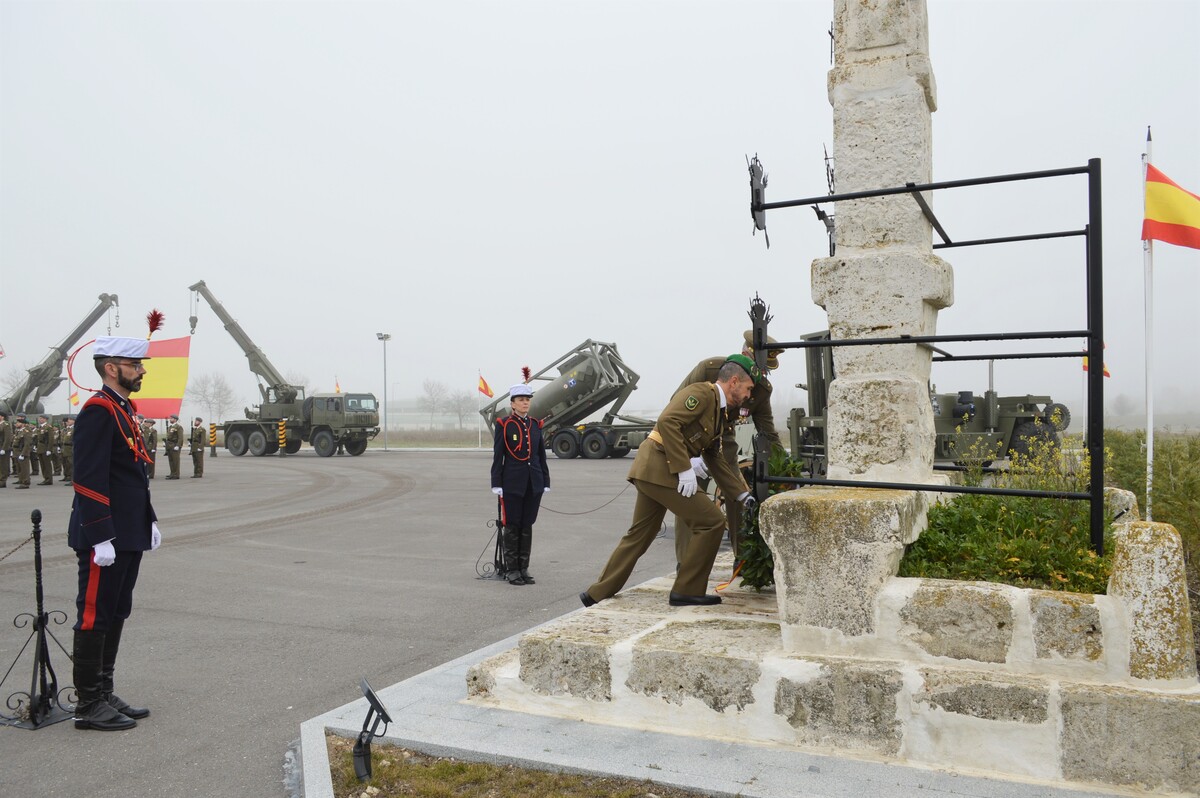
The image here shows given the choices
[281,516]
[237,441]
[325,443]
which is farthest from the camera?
[237,441]

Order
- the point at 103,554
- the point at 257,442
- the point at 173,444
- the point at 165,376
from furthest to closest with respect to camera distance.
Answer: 1. the point at 257,442
2. the point at 173,444
3. the point at 165,376
4. the point at 103,554

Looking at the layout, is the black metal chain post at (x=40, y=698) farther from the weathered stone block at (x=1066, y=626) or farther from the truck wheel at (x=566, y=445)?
the truck wheel at (x=566, y=445)

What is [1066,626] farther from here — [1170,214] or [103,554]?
[103,554]

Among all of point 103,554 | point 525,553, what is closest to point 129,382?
point 103,554

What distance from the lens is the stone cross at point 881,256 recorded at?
13.5 feet

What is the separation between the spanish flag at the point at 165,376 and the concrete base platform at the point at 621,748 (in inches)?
79.0

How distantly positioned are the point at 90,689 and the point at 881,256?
4.32m

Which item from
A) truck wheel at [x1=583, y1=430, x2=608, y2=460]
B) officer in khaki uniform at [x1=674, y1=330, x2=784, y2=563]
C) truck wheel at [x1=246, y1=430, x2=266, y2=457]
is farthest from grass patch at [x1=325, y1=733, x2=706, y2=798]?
truck wheel at [x1=246, y1=430, x2=266, y2=457]

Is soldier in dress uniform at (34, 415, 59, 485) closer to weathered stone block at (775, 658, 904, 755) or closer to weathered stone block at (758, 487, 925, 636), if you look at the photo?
weathered stone block at (758, 487, 925, 636)

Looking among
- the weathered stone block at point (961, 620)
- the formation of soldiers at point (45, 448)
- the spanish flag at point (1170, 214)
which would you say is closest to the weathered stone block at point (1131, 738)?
the weathered stone block at point (961, 620)

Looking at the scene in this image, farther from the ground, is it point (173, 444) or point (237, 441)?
point (173, 444)

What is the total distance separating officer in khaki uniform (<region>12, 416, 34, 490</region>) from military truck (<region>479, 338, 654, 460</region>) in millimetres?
11484

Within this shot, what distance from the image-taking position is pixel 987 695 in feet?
10.4

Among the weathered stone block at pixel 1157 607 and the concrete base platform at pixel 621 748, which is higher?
the weathered stone block at pixel 1157 607
